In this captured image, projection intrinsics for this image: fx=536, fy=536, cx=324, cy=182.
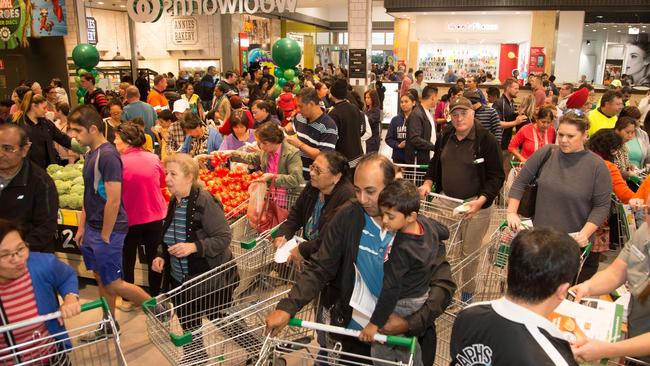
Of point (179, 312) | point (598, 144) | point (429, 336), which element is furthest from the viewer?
point (598, 144)

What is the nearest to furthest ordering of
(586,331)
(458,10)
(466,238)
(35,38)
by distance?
(586,331), (466,238), (458,10), (35,38)

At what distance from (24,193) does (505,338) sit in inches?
116

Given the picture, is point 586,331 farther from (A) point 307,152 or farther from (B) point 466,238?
(A) point 307,152

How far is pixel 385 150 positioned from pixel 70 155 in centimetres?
690

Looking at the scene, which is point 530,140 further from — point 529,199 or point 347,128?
point 529,199

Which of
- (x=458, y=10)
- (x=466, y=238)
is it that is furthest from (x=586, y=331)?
(x=458, y=10)

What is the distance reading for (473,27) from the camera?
16.4 meters

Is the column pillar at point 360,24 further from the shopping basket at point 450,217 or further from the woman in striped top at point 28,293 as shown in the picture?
the woman in striped top at point 28,293

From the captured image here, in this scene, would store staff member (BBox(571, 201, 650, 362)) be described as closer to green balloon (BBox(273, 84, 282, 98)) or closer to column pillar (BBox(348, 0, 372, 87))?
green balloon (BBox(273, 84, 282, 98))

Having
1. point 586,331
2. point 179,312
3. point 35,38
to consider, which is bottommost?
point 179,312

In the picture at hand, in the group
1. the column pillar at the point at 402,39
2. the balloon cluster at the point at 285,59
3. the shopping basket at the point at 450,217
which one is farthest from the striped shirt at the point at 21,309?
the column pillar at the point at 402,39

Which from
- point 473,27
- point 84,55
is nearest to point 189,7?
point 84,55

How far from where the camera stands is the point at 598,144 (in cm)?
480

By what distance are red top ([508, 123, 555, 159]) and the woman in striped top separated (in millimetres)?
5093
